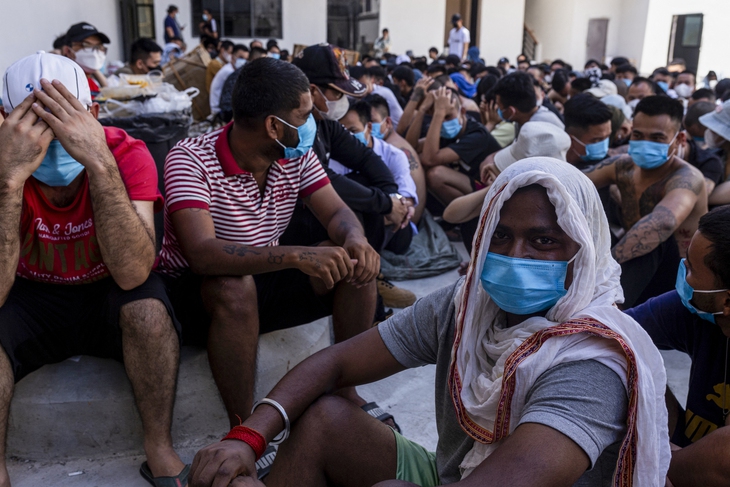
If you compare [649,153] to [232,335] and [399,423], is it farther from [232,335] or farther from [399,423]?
[232,335]

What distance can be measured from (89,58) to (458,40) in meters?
13.8

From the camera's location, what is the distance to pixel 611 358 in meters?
1.41

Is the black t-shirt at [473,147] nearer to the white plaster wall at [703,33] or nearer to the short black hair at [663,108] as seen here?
the short black hair at [663,108]

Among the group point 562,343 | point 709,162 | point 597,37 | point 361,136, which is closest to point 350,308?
point 562,343

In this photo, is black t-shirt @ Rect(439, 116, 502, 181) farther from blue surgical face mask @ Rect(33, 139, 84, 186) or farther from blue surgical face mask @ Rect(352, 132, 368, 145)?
blue surgical face mask @ Rect(33, 139, 84, 186)

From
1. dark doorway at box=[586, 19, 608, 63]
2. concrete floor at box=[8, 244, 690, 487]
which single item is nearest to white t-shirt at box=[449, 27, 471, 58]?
dark doorway at box=[586, 19, 608, 63]

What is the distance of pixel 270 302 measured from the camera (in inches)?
110

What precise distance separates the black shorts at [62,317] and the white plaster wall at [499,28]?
1997 cm

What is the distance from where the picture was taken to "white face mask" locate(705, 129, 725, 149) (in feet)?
13.9

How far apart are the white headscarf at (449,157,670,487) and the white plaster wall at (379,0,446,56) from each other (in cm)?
1829

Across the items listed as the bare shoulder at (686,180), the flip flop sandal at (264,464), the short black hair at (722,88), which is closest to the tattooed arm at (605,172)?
the bare shoulder at (686,180)

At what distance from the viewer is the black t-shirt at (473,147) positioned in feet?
17.2

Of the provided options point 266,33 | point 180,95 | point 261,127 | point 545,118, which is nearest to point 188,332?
point 261,127

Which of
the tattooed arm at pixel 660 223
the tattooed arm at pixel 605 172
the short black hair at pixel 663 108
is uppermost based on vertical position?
the short black hair at pixel 663 108
